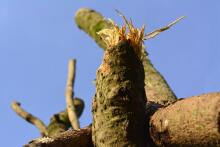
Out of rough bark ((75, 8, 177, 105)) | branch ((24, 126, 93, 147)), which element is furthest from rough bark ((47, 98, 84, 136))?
branch ((24, 126, 93, 147))

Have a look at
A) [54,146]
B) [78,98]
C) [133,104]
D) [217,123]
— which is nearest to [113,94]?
[133,104]

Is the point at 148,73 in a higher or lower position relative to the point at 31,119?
lower

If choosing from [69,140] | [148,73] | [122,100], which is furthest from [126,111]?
[148,73]

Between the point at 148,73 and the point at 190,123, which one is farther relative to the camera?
the point at 148,73

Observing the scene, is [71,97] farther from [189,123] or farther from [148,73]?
[189,123]

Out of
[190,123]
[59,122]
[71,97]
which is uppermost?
[71,97]

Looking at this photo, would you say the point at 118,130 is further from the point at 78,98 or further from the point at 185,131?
the point at 78,98

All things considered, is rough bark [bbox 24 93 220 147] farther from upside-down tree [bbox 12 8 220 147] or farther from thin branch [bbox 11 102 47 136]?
thin branch [bbox 11 102 47 136]
